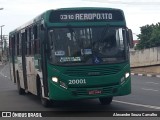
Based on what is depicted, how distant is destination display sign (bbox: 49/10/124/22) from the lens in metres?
13.3

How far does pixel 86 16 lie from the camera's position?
13.5 meters

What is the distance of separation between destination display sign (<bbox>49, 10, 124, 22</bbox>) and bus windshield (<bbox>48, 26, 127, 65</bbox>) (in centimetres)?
29

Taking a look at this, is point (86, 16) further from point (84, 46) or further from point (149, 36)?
point (149, 36)

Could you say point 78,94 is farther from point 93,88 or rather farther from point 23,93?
point 23,93

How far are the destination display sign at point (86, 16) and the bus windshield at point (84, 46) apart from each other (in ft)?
0.94

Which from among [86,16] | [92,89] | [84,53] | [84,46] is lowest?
[92,89]

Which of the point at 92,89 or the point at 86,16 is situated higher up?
the point at 86,16

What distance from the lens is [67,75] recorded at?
1288cm

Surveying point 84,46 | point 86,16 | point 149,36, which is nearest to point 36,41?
point 86,16

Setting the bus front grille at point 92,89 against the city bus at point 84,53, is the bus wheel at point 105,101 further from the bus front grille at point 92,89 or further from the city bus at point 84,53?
the bus front grille at point 92,89

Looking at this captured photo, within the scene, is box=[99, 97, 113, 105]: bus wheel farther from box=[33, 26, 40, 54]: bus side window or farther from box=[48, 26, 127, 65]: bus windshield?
box=[33, 26, 40, 54]: bus side window

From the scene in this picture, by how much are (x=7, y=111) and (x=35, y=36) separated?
2698 millimetres

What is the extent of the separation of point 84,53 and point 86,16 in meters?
1.13

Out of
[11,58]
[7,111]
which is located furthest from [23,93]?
[7,111]
